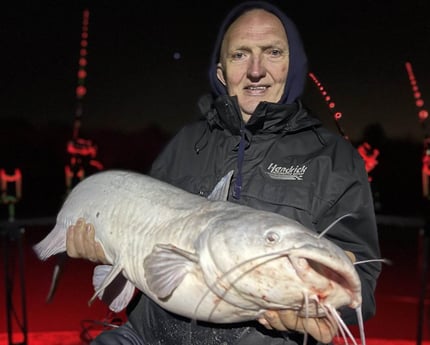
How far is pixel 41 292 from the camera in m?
6.03

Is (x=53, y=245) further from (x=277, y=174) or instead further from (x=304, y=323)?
Result: (x=304, y=323)

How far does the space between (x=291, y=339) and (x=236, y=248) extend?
2.12ft

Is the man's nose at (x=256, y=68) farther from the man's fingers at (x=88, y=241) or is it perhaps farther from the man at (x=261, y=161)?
the man's fingers at (x=88, y=241)

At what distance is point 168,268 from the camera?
5.18ft

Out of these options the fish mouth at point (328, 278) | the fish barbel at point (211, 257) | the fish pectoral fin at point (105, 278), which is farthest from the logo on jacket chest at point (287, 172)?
the fish pectoral fin at point (105, 278)

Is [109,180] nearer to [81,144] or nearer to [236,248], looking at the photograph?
[236,248]

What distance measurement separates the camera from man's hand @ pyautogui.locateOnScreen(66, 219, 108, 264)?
6.65 ft

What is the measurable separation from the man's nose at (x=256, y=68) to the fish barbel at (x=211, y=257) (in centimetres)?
56

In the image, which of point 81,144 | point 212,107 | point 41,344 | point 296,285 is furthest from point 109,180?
point 81,144

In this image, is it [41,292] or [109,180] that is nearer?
[109,180]

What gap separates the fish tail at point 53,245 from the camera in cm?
227

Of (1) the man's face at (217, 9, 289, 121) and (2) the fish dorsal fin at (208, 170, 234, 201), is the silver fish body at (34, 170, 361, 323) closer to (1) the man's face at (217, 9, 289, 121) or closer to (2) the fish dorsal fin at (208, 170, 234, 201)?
(2) the fish dorsal fin at (208, 170, 234, 201)

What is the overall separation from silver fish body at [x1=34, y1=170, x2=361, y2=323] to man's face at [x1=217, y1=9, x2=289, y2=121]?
550mm

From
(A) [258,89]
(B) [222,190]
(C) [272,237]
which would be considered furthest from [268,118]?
(C) [272,237]
